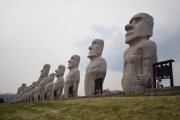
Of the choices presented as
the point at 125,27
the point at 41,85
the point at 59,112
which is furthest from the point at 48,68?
the point at 59,112

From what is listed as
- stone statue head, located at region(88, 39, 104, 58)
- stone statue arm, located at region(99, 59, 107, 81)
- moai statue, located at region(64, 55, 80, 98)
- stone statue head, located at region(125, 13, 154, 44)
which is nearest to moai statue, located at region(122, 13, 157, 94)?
stone statue head, located at region(125, 13, 154, 44)

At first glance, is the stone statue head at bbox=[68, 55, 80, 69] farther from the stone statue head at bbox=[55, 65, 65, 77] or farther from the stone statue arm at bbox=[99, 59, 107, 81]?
the stone statue arm at bbox=[99, 59, 107, 81]

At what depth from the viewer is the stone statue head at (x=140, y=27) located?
1535 centimetres

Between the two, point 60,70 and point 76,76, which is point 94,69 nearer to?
point 76,76

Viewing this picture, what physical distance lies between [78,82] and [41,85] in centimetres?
1229

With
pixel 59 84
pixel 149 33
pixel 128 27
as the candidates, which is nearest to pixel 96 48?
pixel 128 27

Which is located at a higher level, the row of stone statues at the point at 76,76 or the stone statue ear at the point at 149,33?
the stone statue ear at the point at 149,33

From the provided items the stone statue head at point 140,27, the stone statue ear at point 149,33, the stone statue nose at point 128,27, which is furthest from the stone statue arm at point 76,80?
the stone statue ear at point 149,33

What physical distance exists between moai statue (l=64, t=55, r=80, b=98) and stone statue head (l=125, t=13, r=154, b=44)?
9.15 meters

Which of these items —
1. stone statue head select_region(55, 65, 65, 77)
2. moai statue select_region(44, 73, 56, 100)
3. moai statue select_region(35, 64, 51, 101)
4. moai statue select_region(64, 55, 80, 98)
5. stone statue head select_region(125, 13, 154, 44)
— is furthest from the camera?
moai statue select_region(35, 64, 51, 101)

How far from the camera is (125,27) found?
15.9 m

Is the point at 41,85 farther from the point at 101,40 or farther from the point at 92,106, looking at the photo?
the point at 92,106

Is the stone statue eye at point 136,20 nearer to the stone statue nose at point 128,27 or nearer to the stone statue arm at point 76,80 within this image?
the stone statue nose at point 128,27

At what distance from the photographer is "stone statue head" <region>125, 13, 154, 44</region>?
15352 mm
